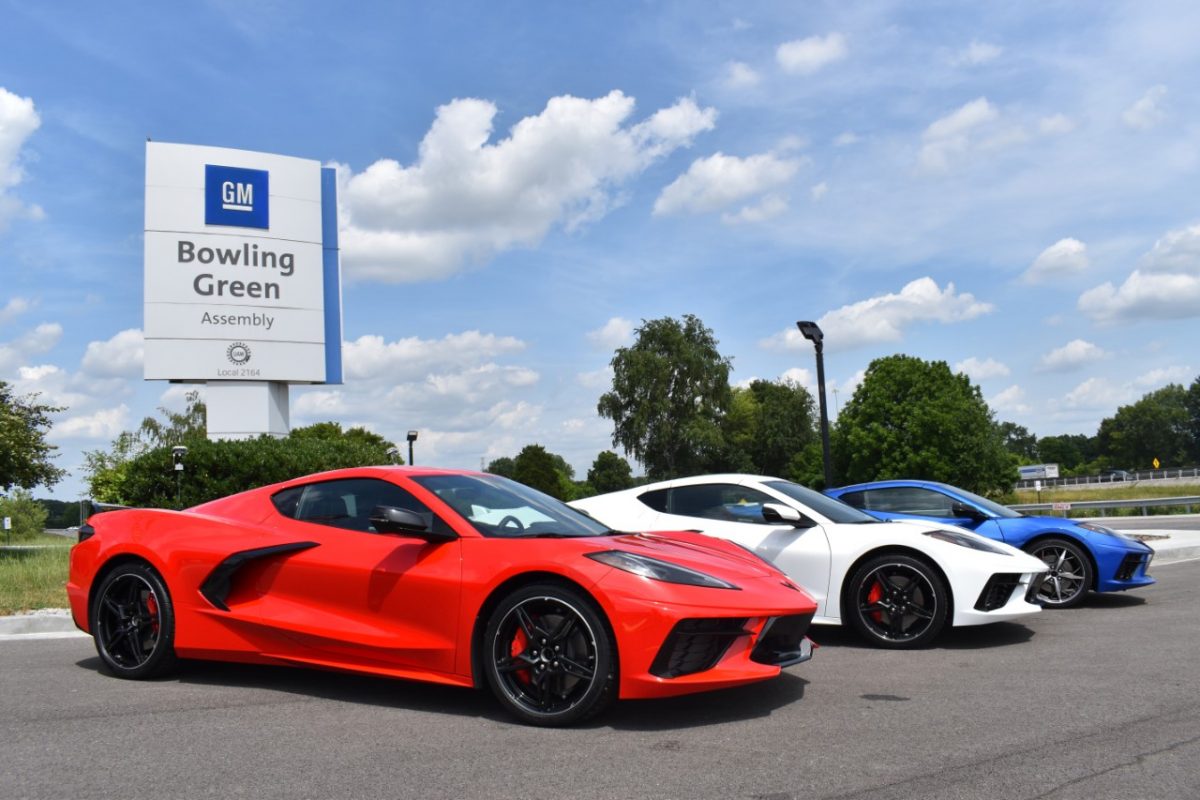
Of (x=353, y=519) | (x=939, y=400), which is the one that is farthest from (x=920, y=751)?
(x=939, y=400)

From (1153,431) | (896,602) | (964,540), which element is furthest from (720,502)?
(1153,431)

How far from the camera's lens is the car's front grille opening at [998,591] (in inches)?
259

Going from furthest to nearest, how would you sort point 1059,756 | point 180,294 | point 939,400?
point 939,400, point 180,294, point 1059,756

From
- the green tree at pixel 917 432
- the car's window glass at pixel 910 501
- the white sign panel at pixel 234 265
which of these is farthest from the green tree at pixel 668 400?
→ the car's window glass at pixel 910 501

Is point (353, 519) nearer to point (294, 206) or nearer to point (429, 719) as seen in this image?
point (429, 719)

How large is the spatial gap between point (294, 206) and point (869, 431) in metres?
42.8

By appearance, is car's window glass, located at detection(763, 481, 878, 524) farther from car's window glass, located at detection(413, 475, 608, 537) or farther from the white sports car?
car's window glass, located at detection(413, 475, 608, 537)

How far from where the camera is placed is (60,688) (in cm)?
552

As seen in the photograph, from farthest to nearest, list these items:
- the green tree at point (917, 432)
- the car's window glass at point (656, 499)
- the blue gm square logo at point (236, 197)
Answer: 1. the green tree at point (917, 432)
2. the blue gm square logo at point (236, 197)
3. the car's window glass at point (656, 499)

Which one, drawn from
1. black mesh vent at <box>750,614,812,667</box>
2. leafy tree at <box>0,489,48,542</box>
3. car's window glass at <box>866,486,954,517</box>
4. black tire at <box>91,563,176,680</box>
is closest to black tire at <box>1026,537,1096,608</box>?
car's window glass at <box>866,486,954,517</box>

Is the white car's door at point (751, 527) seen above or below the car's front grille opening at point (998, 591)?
above

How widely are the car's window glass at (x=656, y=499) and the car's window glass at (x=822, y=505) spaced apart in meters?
0.84

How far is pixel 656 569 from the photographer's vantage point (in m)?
4.56

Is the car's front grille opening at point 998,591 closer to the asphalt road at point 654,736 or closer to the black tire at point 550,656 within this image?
the asphalt road at point 654,736
